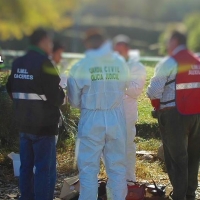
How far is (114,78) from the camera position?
5145 millimetres

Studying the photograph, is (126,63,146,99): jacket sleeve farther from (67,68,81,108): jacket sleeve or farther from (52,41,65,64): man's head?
(52,41,65,64): man's head

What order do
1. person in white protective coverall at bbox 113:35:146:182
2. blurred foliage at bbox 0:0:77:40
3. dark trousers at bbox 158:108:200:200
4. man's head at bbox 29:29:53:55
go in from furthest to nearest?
person in white protective coverall at bbox 113:35:146:182
dark trousers at bbox 158:108:200:200
man's head at bbox 29:29:53:55
blurred foliage at bbox 0:0:77:40

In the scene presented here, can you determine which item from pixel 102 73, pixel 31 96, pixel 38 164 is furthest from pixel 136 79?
pixel 38 164

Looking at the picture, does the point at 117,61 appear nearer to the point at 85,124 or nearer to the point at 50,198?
the point at 85,124

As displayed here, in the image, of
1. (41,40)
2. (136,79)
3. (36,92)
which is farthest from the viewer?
(136,79)

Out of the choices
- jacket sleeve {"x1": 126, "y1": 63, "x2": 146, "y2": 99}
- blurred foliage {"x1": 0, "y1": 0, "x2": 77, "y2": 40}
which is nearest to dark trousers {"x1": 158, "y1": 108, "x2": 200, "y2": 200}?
jacket sleeve {"x1": 126, "y1": 63, "x2": 146, "y2": 99}

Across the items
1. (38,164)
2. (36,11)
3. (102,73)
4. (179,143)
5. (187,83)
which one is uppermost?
Result: (36,11)

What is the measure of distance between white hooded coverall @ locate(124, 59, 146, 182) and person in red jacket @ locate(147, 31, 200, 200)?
0.37 metres

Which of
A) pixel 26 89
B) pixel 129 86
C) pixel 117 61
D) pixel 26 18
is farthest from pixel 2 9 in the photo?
pixel 129 86

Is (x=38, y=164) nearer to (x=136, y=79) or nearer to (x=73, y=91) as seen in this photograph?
(x=73, y=91)

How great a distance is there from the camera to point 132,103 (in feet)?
19.5

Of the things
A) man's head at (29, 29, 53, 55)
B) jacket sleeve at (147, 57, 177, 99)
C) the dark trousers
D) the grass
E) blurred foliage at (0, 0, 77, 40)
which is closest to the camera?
blurred foliage at (0, 0, 77, 40)

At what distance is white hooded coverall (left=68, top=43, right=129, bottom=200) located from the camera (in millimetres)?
5086

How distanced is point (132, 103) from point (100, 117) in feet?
2.75
